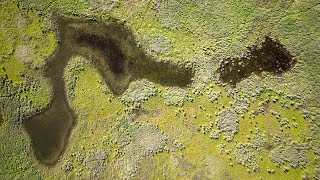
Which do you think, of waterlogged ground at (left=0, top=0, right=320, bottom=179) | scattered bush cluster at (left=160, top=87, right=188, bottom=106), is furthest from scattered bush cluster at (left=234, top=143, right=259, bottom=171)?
scattered bush cluster at (left=160, top=87, right=188, bottom=106)

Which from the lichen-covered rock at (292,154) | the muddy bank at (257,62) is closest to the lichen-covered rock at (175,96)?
the muddy bank at (257,62)

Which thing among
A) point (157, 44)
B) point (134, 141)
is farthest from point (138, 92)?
point (157, 44)

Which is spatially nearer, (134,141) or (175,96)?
(134,141)

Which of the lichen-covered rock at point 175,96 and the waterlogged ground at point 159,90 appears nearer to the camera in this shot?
the waterlogged ground at point 159,90

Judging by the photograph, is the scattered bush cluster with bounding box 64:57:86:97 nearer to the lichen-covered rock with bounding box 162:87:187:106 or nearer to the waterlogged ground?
the waterlogged ground

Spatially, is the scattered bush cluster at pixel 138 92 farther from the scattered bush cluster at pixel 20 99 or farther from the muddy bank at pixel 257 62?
the scattered bush cluster at pixel 20 99

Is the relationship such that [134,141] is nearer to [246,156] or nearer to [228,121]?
[228,121]
